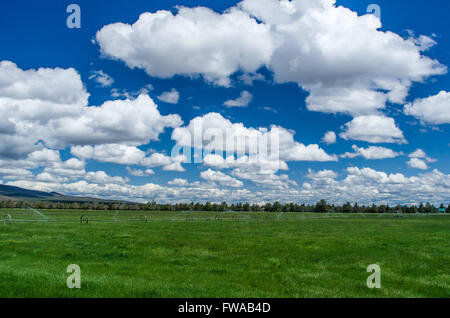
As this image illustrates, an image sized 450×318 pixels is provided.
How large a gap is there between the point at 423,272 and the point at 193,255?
15000mm

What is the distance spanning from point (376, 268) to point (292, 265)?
15.8 ft

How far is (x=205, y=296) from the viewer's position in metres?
14.4

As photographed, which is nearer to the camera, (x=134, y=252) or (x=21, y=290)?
(x=21, y=290)
